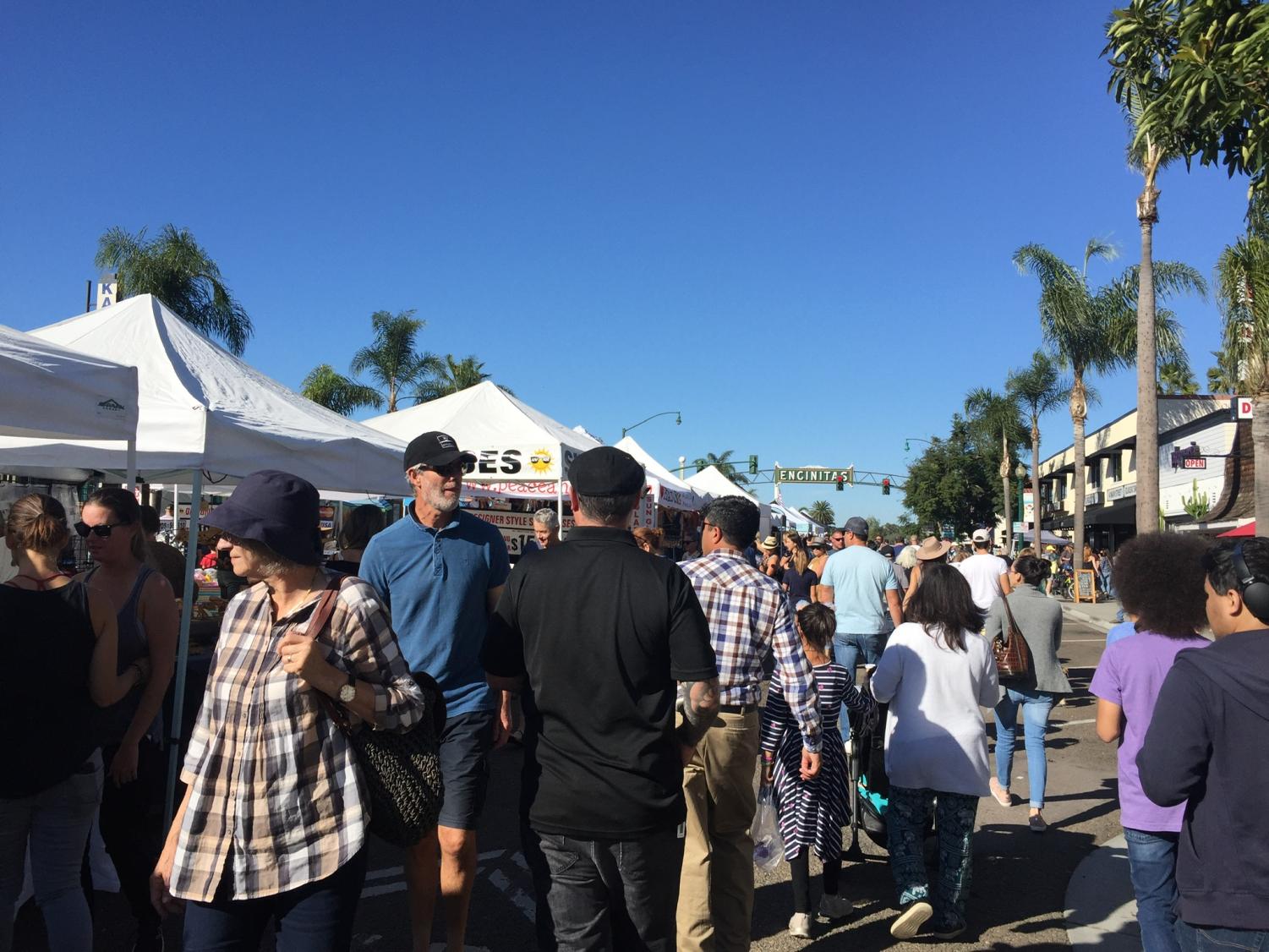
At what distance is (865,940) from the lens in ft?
13.8

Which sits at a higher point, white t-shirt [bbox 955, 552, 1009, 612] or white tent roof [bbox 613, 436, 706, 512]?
white tent roof [bbox 613, 436, 706, 512]

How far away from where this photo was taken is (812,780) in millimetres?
4348

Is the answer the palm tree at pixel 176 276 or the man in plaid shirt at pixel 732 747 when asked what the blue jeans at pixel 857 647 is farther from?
the palm tree at pixel 176 276

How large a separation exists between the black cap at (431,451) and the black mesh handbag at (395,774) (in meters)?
1.43

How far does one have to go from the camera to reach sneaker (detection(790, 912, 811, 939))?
417cm

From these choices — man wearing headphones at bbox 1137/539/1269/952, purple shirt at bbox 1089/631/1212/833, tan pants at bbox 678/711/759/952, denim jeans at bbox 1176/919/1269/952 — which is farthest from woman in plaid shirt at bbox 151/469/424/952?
purple shirt at bbox 1089/631/1212/833

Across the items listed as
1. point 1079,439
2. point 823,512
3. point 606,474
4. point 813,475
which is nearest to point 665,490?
point 606,474

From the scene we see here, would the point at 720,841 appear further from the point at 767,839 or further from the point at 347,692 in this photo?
the point at 347,692

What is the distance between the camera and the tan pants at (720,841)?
141 inches

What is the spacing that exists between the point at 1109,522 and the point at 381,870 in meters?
40.3

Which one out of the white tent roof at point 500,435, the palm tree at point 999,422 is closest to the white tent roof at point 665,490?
the white tent roof at point 500,435

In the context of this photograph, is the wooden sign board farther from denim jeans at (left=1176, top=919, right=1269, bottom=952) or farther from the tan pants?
denim jeans at (left=1176, top=919, right=1269, bottom=952)

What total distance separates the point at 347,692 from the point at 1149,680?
2.82 metres

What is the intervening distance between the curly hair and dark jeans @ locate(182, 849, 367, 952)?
2941mm
